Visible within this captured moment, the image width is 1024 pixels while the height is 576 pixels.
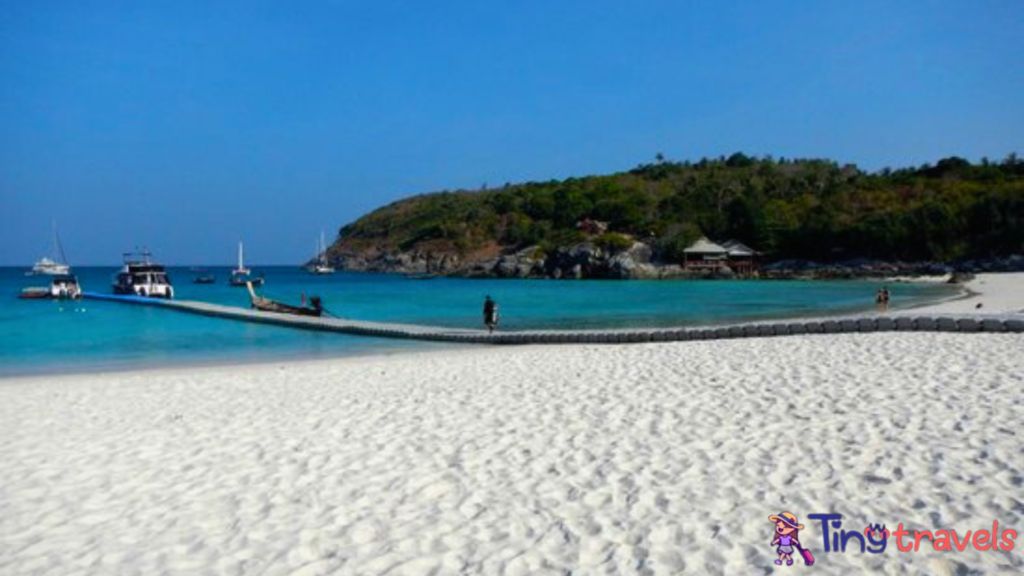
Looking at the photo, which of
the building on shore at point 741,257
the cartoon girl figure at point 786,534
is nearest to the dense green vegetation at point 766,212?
the building on shore at point 741,257

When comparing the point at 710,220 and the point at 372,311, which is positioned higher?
the point at 710,220

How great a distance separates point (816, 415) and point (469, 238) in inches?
4947

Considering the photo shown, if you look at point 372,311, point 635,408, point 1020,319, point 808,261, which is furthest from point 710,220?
point 635,408

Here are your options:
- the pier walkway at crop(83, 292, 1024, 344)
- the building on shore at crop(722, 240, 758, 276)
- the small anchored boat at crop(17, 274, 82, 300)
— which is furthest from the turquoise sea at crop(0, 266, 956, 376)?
the building on shore at crop(722, 240, 758, 276)

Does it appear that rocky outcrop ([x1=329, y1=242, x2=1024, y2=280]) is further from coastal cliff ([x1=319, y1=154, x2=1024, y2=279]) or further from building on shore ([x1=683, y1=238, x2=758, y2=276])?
building on shore ([x1=683, y1=238, x2=758, y2=276])

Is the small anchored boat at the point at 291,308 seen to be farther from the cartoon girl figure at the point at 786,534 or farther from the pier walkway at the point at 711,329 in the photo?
the cartoon girl figure at the point at 786,534

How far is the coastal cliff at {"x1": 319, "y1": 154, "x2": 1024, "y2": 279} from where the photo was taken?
8188 cm

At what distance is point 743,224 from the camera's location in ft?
343

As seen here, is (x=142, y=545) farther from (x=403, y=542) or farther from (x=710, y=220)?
(x=710, y=220)

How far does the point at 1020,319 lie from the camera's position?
1387 centimetres

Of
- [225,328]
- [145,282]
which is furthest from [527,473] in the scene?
[145,282]

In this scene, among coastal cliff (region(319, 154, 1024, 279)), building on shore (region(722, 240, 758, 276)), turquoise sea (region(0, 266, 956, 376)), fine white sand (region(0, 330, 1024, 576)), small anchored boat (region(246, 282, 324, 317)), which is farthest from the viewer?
building on shore (region(722, 240, 758, 276))

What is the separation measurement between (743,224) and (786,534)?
343 feet

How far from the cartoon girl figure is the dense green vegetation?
282 feet
